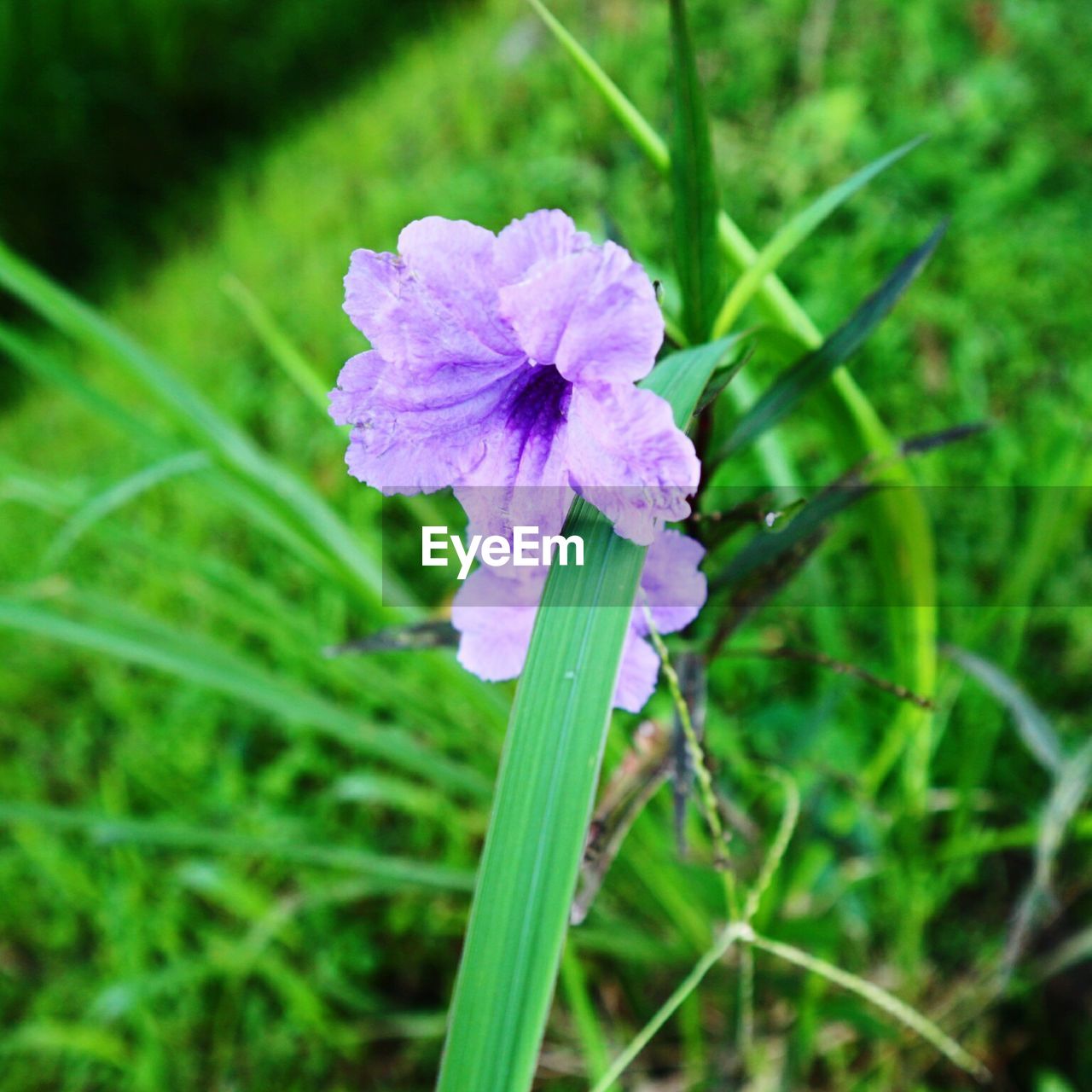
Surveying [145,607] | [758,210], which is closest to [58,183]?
[145,607]

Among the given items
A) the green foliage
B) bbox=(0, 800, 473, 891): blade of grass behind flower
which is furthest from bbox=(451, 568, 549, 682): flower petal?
the green foliage

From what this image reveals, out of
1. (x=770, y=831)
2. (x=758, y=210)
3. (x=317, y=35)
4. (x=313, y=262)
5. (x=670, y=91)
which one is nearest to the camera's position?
(x=670, y=91)

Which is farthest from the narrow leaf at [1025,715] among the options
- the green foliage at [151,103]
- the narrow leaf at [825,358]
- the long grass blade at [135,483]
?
the green foliage at [151,103]

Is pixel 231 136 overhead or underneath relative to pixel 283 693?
overhead

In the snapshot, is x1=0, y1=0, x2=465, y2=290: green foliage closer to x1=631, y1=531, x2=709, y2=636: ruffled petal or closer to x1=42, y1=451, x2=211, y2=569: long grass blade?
x1=42, y1=451, x2=211, y2=569: long grass blade

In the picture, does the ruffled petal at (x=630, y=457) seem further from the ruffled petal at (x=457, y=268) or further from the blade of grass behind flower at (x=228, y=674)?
the blade of grass behind flower at (x=228, y=674)

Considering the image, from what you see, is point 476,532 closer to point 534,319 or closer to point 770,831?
point 534,319

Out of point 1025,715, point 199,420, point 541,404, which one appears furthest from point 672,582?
point 199,420

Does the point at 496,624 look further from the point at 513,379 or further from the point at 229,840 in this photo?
the point at 229,840
